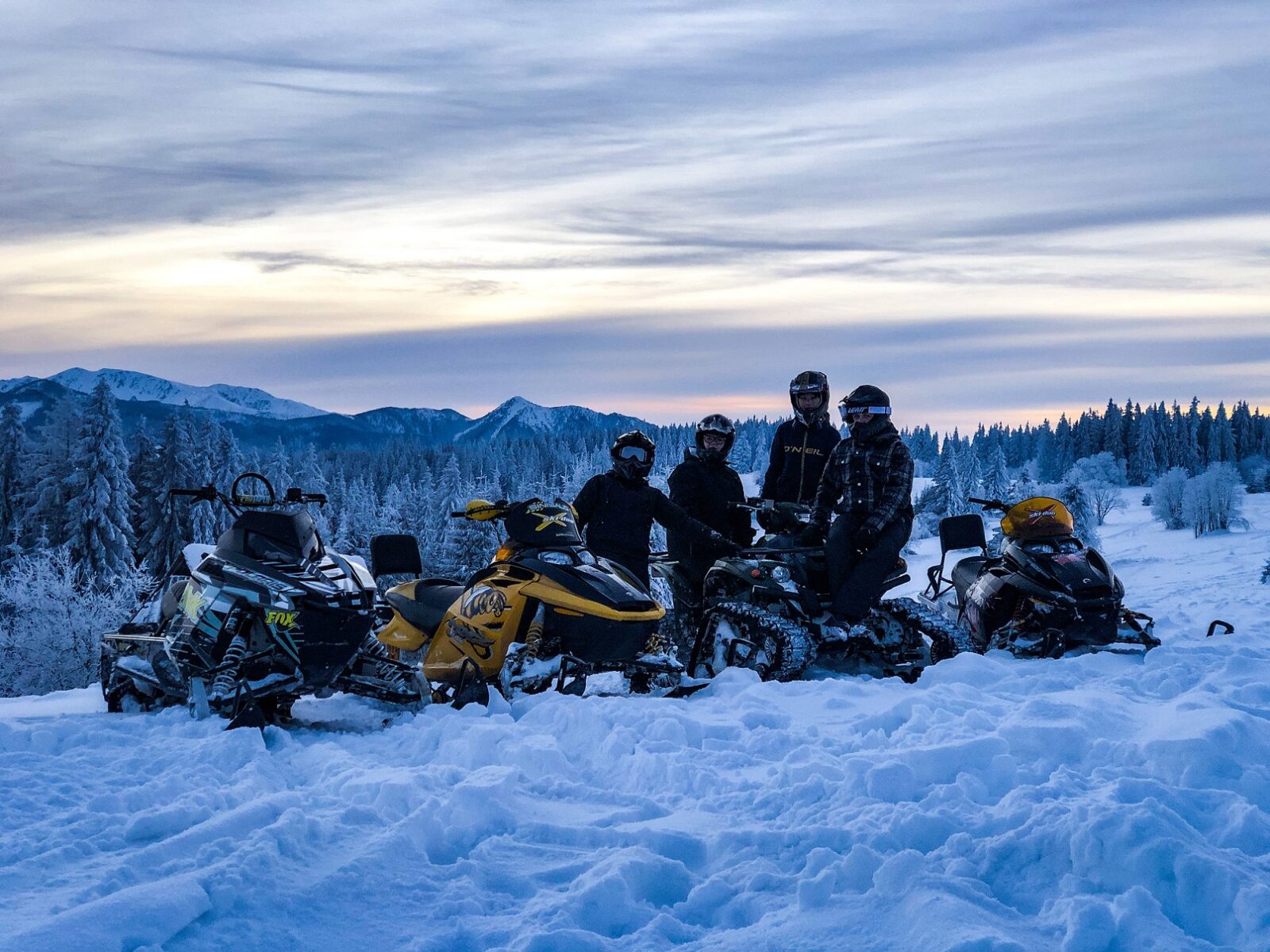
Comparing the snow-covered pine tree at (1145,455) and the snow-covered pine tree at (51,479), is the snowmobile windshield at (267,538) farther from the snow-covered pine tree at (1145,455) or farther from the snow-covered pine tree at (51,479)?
the snow-covered pine tree at (1145,455)

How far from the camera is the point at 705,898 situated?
3773 mm

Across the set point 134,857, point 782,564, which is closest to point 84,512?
point 782,564

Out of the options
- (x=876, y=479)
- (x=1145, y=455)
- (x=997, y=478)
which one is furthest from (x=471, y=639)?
(x=1145, y=455)

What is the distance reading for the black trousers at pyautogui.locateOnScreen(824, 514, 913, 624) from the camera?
8.14m

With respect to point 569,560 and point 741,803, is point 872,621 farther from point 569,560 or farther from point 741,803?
point 741,803

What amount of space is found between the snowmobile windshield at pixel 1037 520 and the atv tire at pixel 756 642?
6.97 feet

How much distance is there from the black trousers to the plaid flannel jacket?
10cm

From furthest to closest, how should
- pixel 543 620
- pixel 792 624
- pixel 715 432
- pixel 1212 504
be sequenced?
pixel 1212 504 < pixel 715 432 < pixel 792 624 < pixel 543 620

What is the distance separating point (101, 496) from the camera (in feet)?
116

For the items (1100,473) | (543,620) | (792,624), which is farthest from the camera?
(1100,473)

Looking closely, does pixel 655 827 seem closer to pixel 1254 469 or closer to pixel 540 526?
pixel 540 526

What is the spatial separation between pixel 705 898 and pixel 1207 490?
7239cm

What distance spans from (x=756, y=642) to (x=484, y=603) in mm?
2140

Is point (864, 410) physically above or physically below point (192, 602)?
above
